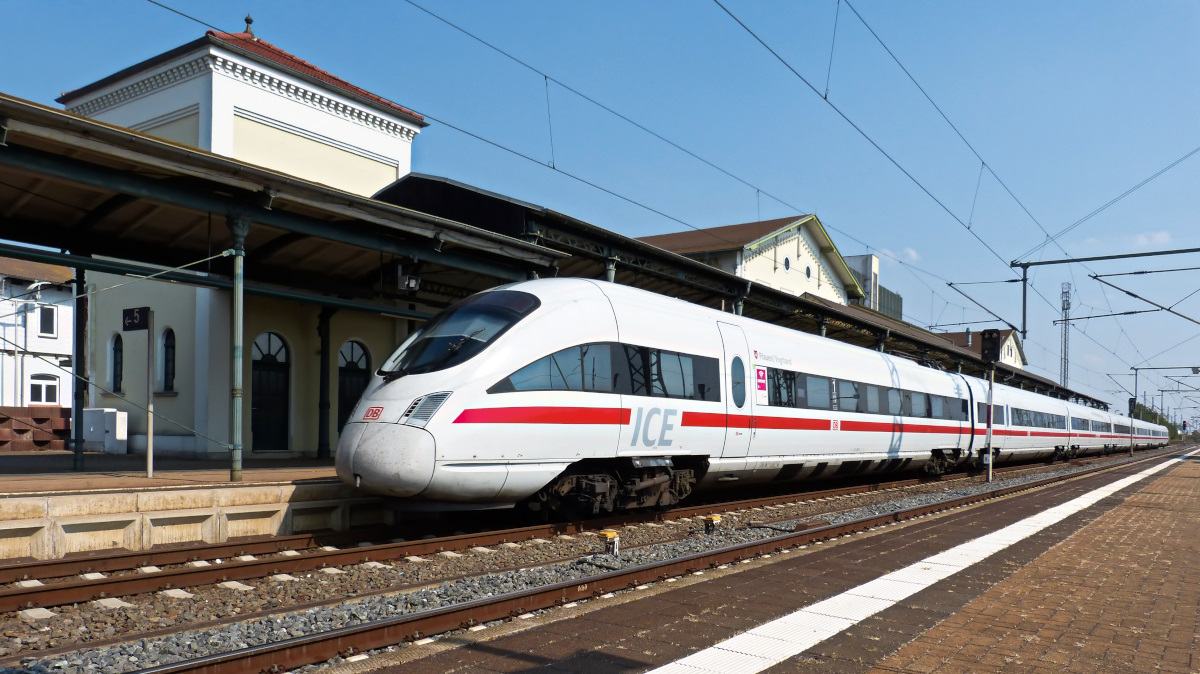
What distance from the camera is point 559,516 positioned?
39.5 feet

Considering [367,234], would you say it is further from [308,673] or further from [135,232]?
[308,673]

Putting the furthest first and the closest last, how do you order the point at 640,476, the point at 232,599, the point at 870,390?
the point at 870,390 → the point at 640,476 → the point at 232,599

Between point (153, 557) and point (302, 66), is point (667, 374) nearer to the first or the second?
point (153, 557)

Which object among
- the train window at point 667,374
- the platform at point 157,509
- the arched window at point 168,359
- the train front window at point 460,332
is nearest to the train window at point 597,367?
the train window at point 667,374

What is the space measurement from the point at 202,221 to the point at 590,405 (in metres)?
7.32

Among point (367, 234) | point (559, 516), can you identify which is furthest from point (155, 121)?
point (559, 516)

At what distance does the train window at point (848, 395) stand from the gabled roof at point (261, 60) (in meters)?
13.3

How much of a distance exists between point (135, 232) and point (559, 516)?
26.4ft

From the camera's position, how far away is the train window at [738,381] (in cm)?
1284

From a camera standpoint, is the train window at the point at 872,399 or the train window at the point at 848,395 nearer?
the train window at the point at 848,395

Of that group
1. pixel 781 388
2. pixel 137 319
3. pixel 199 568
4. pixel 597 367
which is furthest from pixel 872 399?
pixel 199 568

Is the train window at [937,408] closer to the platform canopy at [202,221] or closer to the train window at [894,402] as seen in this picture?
the train window at [894,402]

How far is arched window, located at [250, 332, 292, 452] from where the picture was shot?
1733cm

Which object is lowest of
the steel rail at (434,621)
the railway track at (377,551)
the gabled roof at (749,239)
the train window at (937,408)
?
the railway track at (377,551)
